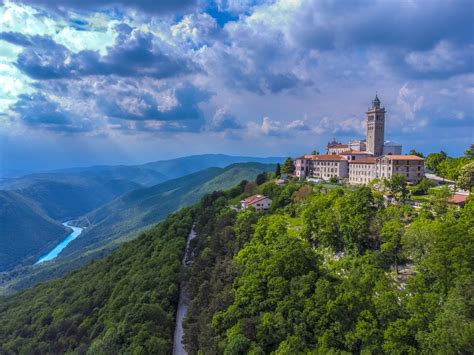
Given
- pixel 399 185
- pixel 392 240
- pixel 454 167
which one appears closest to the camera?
pixel 392 240

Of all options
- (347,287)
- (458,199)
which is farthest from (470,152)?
(347,287)

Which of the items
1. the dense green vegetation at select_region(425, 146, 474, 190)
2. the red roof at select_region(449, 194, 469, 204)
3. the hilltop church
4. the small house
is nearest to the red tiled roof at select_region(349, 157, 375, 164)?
the hilltop church

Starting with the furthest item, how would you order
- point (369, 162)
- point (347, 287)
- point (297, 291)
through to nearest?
point (369, 162) → point (297, 291) → point (347, 287)

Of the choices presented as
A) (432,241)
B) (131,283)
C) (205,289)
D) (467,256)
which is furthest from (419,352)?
(131,283)

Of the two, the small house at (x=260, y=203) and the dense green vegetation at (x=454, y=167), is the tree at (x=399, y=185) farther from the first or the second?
the small house at (x=260, y=203)

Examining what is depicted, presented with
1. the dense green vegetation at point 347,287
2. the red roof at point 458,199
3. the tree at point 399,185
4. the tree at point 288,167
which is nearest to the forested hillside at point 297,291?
the dense green vegetation at point 347,287

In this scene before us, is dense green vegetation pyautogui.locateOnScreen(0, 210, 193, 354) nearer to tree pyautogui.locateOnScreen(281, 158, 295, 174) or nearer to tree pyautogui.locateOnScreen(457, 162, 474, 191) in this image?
tree pyautogui.locateOnScreen(281, 158, 295, 174)

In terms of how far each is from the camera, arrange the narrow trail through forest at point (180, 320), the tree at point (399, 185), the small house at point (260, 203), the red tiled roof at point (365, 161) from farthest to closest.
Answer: the small house at point (260, 203)
the red tiled roof at point (365, 161)
the tree at point (399, 185)
the narrow trail through forest at point (180, 320)

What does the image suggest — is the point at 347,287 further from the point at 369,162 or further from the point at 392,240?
the point at 369,162
